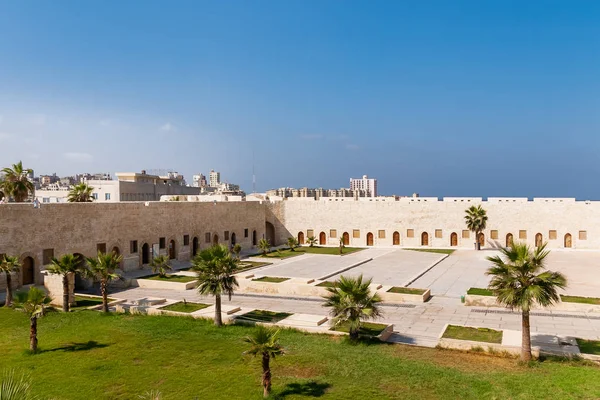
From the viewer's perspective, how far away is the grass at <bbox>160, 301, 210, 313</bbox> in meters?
20.8

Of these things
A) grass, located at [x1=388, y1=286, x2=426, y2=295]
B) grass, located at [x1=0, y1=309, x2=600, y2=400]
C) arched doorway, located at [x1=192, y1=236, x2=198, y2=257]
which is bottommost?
grass, located at [x1=0, y1=309, x2=600, y2=400]

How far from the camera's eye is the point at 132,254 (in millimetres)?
32094

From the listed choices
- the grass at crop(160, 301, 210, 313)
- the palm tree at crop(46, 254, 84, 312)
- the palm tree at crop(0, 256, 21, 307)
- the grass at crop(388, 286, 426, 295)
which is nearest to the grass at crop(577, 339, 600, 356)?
the grass at crop(388, 286, 426, 295)

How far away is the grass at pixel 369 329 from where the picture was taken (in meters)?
16.6

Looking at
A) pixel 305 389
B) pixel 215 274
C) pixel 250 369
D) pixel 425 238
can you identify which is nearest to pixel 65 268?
pixel 215 274

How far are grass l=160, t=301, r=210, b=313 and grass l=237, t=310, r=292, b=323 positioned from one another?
2.46 meters

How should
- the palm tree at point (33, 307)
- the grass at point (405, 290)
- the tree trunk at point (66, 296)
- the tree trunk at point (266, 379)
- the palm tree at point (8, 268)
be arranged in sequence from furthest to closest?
the grass at point (405, 290)
the palm tree at point (8, 268)
the tree trunk at point (66, 296)
the palm tree at point (33, 307)
the tree trunk at point (266, 379)

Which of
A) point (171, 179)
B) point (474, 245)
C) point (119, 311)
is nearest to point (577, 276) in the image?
point (474, 245)

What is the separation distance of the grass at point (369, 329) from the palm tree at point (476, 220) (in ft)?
88.6

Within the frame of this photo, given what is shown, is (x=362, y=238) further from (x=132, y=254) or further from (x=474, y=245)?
(x=132, y=254)

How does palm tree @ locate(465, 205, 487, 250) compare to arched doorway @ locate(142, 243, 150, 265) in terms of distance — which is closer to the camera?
arched doorway @ locate(142, 243, 150, 265)

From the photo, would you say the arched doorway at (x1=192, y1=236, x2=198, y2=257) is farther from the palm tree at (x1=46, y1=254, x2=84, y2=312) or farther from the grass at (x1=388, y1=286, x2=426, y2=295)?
the grass at (x1=388, y1=286, x2=426, y2=295)

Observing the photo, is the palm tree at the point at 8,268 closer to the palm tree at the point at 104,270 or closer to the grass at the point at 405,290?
the palm tree at the point at 104,270

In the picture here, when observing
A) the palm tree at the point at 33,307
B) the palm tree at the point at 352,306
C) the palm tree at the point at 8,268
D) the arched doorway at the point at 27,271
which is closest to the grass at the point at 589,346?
the palm tree at the point at 352,306
